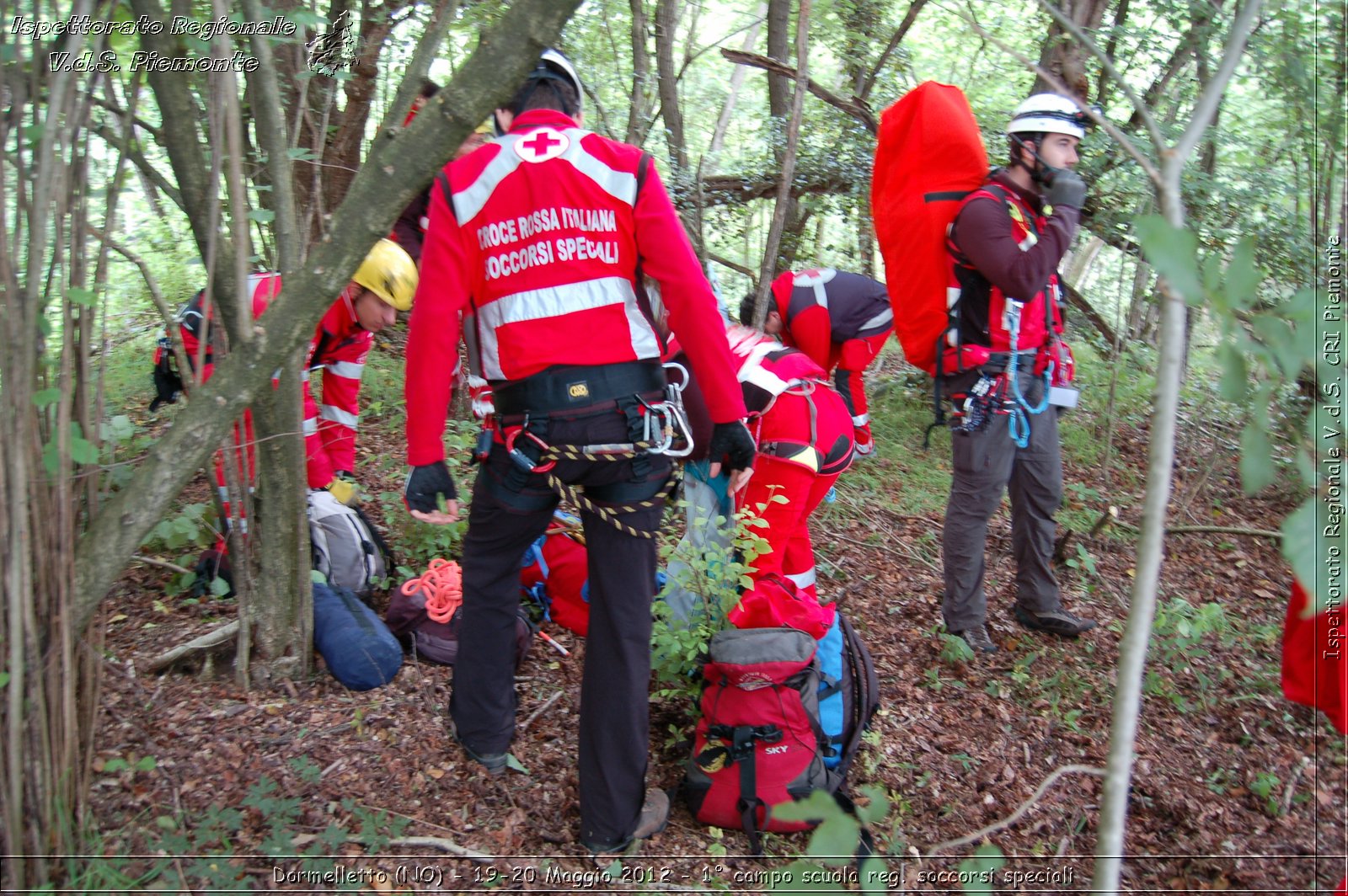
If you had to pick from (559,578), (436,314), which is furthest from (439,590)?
(436,314)

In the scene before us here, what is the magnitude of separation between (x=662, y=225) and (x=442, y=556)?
7.21ft

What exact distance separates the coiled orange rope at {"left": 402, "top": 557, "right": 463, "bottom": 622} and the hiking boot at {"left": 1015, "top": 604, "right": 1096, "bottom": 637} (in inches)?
109

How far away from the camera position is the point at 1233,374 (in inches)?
54.6

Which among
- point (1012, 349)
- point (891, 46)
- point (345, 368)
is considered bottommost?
point (1012, 349)

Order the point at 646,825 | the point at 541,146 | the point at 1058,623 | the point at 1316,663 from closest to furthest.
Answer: the point at 1316,663 < the point at 541,146 < the point at 646,825 < the point at 1058,623

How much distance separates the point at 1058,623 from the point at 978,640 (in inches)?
17.5

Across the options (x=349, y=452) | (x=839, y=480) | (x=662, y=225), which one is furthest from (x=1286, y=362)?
(x=839, y=480)

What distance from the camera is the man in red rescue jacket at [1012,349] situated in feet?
12.7

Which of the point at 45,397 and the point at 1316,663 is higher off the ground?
the point at 45,397

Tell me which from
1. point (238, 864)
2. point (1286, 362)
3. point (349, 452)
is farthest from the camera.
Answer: point (349, 452)

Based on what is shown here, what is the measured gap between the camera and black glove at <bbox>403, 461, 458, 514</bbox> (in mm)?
2814

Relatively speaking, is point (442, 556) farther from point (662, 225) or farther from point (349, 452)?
point (662, 225)

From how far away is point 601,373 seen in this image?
108 inches

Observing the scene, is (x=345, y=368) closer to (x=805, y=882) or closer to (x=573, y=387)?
(x=573, y=387)
